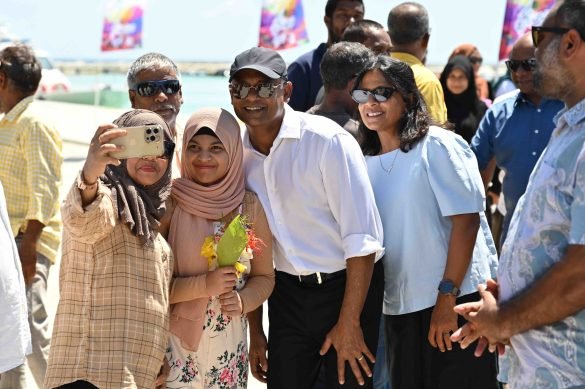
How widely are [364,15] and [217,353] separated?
12.4ft

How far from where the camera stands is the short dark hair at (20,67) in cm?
529

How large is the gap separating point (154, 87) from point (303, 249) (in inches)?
45.4

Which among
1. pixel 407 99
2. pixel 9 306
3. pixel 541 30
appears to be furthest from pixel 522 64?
pixel 9 306

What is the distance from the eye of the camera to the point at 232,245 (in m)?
3.62

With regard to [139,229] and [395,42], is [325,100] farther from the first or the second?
[139,229]

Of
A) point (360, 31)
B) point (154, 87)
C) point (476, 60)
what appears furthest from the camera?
point (476, 60)

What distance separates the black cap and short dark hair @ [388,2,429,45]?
2284 millimetres

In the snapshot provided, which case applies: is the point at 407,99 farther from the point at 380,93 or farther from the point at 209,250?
the point at 209,250

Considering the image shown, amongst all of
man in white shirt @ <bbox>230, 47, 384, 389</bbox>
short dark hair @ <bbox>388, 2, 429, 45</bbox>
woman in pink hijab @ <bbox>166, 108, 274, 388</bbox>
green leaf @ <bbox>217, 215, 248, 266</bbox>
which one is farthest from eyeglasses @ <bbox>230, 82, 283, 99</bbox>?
short dark hair @ <bbox>388, 2, 429, 45</bbox>

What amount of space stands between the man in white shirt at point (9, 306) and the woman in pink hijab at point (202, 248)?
623 mm

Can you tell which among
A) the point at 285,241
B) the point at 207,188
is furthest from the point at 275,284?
the point at 207,188

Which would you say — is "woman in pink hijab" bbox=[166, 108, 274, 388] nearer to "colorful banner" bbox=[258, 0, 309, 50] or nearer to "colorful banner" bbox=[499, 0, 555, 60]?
"colorful banner" bbox=[499, 0, 555, 60]

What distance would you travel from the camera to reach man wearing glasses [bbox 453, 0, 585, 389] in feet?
8.86

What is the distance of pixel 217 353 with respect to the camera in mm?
3883
